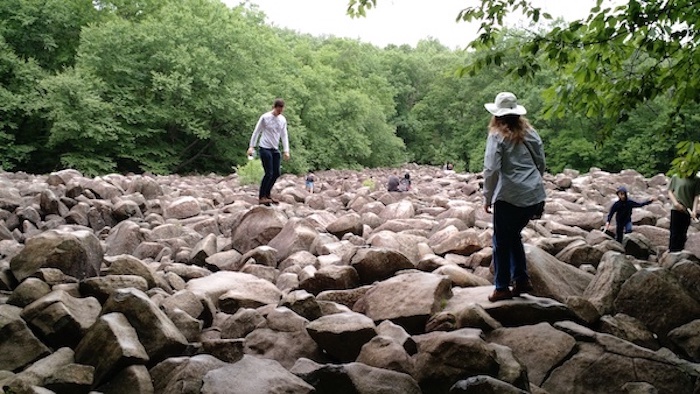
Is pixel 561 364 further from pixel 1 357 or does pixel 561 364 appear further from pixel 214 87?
pixel 214 87

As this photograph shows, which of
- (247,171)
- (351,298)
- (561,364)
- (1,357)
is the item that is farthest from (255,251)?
(247,171)

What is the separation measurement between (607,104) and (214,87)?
2491 cm

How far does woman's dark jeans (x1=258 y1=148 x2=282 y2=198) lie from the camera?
9.78 metres

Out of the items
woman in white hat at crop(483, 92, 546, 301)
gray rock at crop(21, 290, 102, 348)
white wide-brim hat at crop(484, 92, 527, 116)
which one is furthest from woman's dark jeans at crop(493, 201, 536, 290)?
gray rock at crop(21, 290, 102, 348)

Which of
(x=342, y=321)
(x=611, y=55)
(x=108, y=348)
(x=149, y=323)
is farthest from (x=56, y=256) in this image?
(x=611, y=55)

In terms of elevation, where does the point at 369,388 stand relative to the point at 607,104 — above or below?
below

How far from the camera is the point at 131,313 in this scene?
427 cm

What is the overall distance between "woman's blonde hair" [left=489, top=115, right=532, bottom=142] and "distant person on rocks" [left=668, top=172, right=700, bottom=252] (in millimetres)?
4058

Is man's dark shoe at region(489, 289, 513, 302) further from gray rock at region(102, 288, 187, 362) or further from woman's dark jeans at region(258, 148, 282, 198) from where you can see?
woman's dark jeans at region(258, 148, 282, 198)

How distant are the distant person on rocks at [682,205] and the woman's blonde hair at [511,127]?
4.06m

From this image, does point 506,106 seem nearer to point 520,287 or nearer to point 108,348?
point 520,287

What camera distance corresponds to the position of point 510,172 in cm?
465

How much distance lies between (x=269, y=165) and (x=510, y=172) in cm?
595

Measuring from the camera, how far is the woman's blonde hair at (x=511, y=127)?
462 cm
